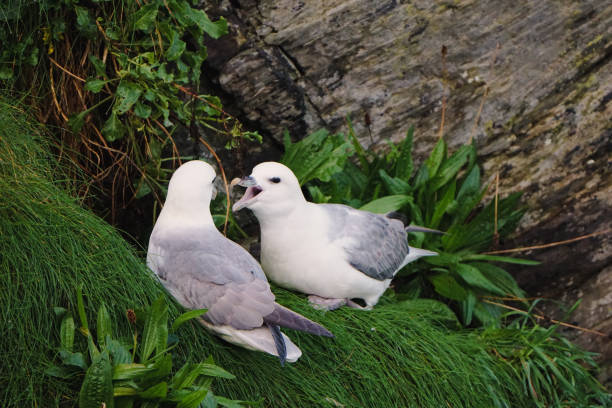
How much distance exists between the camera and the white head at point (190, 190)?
8.03 feet

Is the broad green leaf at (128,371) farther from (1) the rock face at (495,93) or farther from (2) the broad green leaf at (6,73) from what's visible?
(1) the rock face at (495,93)

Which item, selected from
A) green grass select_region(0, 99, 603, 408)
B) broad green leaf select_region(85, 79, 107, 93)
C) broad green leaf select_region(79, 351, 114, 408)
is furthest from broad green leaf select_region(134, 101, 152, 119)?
broad green leaf select_region(79, 351, 114, 408)

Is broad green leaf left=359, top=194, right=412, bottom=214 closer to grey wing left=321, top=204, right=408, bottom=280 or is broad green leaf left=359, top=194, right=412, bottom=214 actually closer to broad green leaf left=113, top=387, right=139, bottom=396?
grey wing left=321, top=204, right=408, bottom=280

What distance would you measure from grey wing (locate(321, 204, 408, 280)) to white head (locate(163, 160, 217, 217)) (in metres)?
0.56

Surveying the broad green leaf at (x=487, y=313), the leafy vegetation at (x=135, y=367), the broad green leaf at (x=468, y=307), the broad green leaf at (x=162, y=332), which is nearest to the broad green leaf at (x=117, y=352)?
the leafy vegetation at (x=135, y=367)

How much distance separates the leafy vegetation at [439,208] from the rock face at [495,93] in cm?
18

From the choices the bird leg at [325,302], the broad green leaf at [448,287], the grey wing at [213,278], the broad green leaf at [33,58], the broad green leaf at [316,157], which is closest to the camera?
the grey wing at [213,278]

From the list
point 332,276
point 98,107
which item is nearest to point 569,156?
point 332,276

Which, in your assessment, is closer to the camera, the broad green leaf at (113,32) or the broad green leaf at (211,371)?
the broad green leaf at (211,371)

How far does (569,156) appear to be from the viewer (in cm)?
376

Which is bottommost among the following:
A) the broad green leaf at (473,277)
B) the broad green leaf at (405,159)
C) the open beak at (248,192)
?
the broad green leaf at (473,277)

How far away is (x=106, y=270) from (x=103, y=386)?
47cm

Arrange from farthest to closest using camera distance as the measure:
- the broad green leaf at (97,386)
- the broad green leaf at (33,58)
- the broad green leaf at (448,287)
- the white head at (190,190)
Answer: the broad green leaf at (448,287)
the broad green leaf at (33,58)
the white head at (190,190)
the broad green leaf at (97,386)

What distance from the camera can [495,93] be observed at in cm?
374
